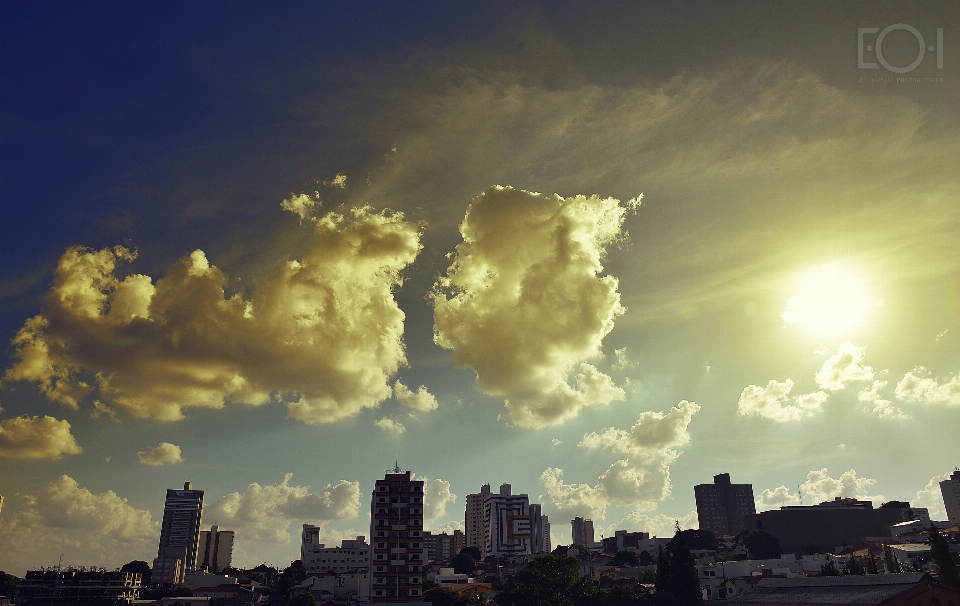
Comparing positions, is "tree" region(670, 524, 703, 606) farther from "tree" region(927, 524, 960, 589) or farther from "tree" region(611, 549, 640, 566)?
"tree" region(611, 549, 640, 566)

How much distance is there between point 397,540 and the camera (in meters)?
131

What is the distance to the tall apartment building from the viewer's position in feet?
414

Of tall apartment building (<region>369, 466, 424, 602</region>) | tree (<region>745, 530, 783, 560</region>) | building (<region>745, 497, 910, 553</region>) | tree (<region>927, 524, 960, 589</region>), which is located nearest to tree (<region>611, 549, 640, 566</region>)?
tree (<region>745, 530, 783, 560</region>)

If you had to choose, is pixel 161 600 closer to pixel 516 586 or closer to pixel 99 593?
pixel 99 593

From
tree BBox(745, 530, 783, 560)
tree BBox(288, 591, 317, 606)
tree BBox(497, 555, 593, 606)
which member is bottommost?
tree BBox(288, 591, 317, 606)

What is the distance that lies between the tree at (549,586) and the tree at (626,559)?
86756mm

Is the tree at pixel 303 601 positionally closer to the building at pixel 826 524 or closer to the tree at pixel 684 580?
the tree at pixel 684 580

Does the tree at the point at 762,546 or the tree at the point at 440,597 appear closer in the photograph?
the tree at the point at 440,597

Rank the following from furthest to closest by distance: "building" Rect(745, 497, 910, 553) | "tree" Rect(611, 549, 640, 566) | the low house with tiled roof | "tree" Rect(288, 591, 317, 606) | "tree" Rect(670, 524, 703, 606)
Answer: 1. "tree" Rect(611, 549, 640, 566)
2. "building" Rect(745, 497, 910, 553)
3. "tree" Rect(288, 591, 317, 606)
4. "tree" Rect(670, 524, 703, 606)
5. the low house with tiled roof

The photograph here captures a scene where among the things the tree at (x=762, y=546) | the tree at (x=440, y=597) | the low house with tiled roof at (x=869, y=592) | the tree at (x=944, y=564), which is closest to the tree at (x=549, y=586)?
the tree at (x=440, y=597)

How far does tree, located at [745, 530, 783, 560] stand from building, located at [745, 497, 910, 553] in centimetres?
1514

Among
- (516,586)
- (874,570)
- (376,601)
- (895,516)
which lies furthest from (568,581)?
(895,516)

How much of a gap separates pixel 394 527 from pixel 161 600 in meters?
61.8

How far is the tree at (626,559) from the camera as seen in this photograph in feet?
585
